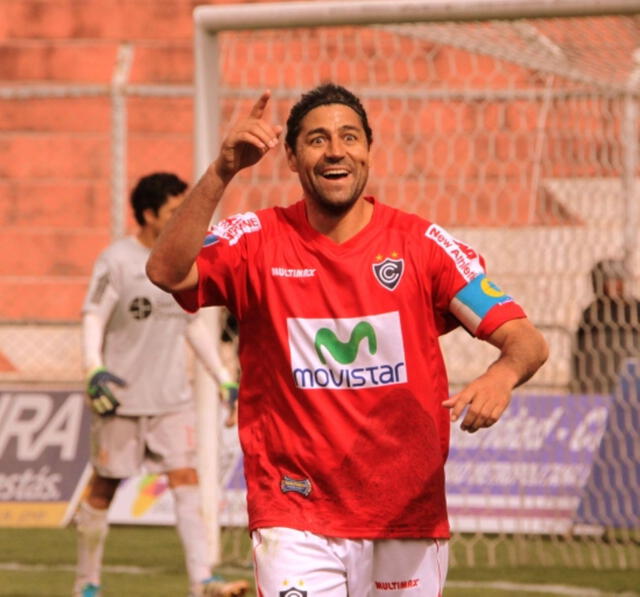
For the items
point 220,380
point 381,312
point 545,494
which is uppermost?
point 381,312

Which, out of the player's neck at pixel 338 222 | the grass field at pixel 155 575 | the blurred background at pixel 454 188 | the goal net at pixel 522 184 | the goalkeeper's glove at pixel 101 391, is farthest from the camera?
the blurred background at pixel 454 188

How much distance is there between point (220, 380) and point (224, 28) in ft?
7.02

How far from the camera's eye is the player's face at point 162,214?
7.49 m

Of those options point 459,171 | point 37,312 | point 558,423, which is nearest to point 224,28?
point 558,423

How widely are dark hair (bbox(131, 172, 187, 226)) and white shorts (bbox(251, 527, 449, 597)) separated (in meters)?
3.31

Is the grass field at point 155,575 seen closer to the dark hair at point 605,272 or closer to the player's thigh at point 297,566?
the dark hair at point 605,272

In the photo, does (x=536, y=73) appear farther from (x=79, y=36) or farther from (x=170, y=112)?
(x=79, y=36)

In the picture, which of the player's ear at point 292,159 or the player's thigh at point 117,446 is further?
the player's thigh at point 117,446

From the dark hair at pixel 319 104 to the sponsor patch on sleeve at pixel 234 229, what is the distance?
24cm

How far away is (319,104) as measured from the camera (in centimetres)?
447

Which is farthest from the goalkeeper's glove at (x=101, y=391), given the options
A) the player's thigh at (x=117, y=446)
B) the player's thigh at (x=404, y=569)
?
the player's thigh at (x=404, y=569)

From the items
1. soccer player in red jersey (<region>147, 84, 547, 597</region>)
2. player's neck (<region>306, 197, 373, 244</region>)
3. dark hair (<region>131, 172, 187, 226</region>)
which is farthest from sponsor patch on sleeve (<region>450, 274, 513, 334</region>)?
dark hair (<region>131, 172, 187, 226</region>)

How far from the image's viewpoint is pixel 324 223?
14.7 ft

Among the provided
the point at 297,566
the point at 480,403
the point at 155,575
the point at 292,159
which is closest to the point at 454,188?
the point at 155,575
